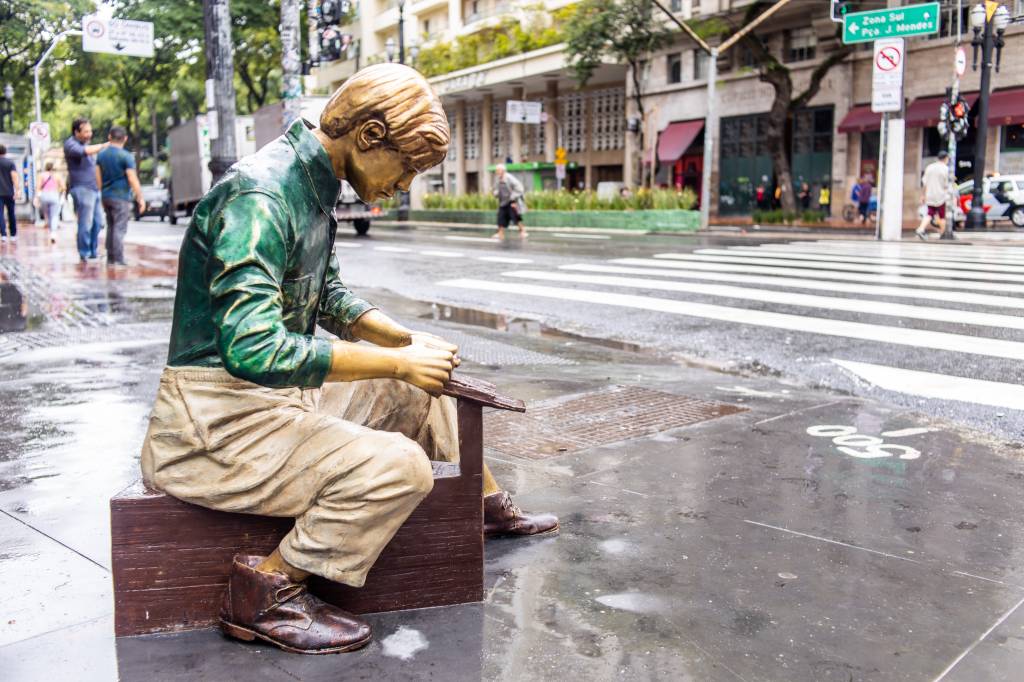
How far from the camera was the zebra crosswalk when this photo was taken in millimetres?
6602

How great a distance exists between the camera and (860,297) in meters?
10.2

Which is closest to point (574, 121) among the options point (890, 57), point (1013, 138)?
point (1013, 138)

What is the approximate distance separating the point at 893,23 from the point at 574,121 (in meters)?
24.8

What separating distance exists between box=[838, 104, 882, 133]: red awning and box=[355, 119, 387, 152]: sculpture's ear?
31954 mm

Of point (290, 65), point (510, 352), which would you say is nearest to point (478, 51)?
point (290, 65)

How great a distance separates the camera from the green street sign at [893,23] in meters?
21.5

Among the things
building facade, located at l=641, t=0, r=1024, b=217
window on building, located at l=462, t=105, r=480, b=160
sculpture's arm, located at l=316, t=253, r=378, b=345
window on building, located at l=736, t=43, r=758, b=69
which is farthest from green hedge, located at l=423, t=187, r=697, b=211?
sculpture's arm, located at l=316, t=253, r=378, b=345

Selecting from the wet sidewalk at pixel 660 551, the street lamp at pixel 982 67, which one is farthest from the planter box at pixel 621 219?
the wet sidewalk at pixel 660 551

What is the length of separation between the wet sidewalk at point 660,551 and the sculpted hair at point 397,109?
1293 mm

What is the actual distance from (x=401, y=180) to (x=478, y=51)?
167 ft

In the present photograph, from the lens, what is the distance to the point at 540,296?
11.0 m

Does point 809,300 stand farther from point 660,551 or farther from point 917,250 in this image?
point 917,250

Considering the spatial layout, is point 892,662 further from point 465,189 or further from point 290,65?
point 465,189

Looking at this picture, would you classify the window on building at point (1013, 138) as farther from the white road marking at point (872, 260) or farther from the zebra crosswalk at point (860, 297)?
the white road marking at point (872, 260)
